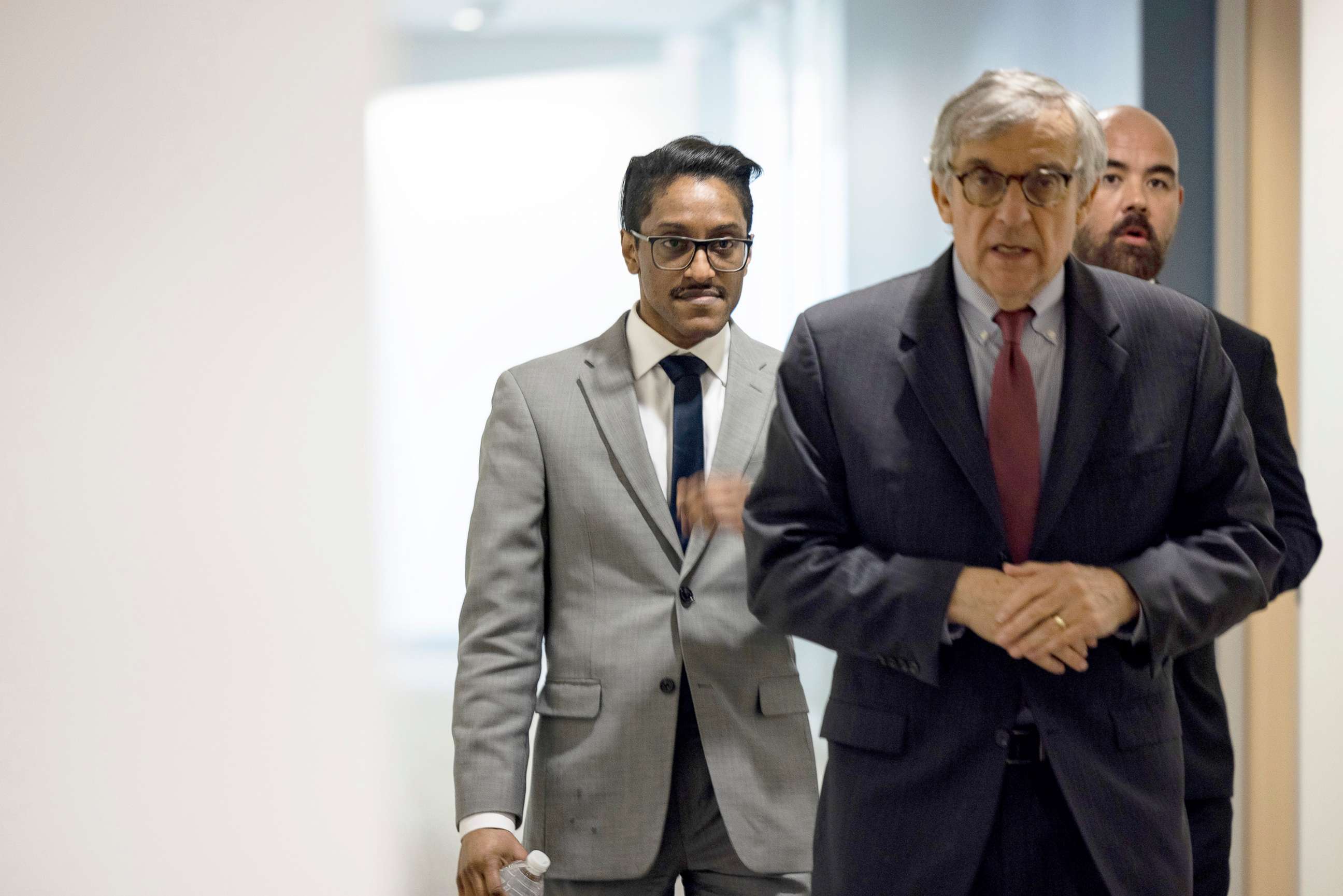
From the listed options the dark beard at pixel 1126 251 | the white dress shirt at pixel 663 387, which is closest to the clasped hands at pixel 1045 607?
the white dress shirt at pixel 663 387

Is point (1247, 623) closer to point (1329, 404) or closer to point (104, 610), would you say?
point (1329, 404)

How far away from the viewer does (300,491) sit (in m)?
3.12

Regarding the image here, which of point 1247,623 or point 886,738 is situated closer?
point 886,738

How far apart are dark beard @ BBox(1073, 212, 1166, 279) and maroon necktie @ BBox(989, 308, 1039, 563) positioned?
1.09 metres

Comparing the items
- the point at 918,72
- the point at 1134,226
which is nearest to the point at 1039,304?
the point at 1134,226

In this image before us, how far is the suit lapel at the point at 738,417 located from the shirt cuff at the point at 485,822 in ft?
1.55

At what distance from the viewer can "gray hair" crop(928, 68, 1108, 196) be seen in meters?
1.53

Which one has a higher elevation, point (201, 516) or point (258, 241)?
point (258, 241)

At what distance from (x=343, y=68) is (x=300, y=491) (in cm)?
105

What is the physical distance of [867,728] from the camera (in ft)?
5.07

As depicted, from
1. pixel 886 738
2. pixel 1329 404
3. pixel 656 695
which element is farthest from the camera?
pixel 1329 404

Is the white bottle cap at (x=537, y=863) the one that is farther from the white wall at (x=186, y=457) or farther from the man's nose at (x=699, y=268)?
the white wall at (x=186, y=457)

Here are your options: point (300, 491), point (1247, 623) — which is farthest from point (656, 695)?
point (1247, 623)

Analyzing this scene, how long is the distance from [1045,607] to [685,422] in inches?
32.5
